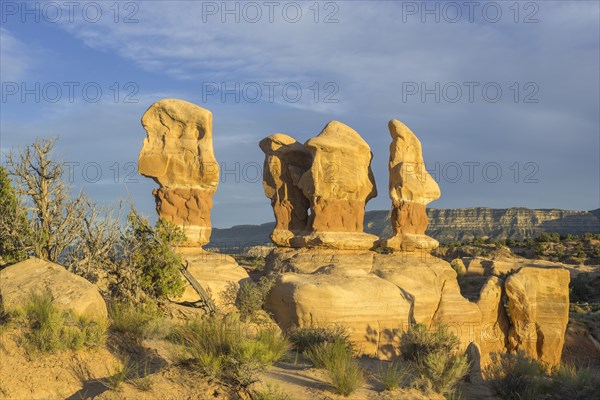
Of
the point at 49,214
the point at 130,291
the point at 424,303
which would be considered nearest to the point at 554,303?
the point at 424,303

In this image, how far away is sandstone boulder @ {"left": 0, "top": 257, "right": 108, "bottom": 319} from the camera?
12188 mm

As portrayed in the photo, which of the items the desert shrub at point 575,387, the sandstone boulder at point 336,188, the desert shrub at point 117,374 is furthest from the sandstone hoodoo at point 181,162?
the desert shrub at point 575,387

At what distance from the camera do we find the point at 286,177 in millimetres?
24875

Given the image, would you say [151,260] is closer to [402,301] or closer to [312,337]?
[312,337]

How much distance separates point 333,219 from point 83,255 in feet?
32.4

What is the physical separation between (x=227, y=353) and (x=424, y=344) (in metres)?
5.14

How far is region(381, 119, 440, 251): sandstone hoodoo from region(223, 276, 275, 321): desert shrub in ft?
20.9

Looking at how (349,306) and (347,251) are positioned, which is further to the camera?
(347,251)

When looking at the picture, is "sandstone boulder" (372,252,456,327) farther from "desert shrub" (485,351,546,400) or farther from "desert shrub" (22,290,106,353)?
"desert shrub" (22,290,106,353)

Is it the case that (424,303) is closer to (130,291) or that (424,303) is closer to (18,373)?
(130,291)

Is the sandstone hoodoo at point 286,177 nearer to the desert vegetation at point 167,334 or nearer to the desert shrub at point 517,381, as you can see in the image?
the desert vegetation at point 167,334

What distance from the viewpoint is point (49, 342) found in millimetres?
10672

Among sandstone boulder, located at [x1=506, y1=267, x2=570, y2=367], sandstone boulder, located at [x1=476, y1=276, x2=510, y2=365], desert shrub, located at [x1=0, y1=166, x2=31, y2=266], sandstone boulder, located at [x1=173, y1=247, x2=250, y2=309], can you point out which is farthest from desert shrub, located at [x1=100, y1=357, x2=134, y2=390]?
sandstone boulder, located at [x1=506, y1=267, x2=570, y2=367]

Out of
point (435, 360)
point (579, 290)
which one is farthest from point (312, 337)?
point (579, 290)
